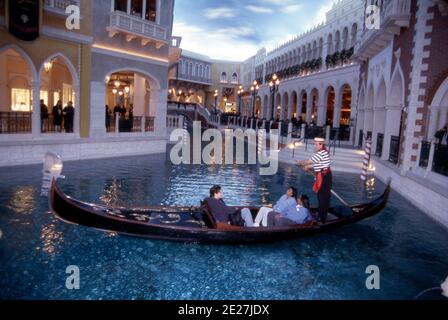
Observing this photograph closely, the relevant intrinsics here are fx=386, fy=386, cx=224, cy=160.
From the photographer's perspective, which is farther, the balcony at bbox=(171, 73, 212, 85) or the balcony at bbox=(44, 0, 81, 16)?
the balcony at bbox=(171, 73, 212, 85)

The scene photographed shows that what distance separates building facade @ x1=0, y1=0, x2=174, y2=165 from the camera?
1069 cm

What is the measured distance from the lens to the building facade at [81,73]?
35.1ft

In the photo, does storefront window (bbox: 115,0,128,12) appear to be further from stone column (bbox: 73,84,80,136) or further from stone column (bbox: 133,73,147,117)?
stone column (bbox: 133,73,147,117)

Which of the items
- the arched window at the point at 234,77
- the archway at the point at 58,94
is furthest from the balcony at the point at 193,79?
the archway at the point at 58,94

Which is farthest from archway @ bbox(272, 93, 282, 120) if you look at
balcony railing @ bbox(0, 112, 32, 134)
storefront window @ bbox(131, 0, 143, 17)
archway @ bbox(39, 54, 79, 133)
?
balcony railing @ bbox(0, 112, 32, 134)

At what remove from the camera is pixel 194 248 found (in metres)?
5.45

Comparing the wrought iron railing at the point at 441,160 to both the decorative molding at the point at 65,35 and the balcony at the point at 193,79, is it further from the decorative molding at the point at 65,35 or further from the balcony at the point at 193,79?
the balcony at the point at 193,79

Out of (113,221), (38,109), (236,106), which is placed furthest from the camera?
(236,106)

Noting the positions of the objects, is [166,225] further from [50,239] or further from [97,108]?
[97,108]

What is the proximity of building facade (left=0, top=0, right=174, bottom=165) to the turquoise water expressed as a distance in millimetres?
3446
